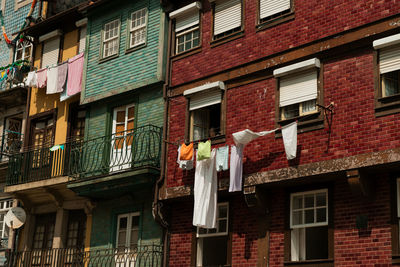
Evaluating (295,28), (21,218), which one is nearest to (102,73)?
(21,218)

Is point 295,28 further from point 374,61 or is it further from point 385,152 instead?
point 385,152

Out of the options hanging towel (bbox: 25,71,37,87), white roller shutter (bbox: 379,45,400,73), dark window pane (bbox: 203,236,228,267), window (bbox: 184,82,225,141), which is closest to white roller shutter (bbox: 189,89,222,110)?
window (bbox: 184,82,225,141)

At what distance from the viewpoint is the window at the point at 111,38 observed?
23.3 m

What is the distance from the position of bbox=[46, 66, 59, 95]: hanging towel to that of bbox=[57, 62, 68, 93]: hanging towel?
12 cm

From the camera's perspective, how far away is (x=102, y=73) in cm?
2322

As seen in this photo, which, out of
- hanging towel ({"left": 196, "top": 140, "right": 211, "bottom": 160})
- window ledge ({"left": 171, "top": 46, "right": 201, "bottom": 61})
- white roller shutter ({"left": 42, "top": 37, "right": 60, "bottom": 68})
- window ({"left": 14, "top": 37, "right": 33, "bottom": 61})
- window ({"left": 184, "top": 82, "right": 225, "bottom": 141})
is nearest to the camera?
hanging towel ({"left": 196, "top": 140, "right": 211, "bottom": 160})

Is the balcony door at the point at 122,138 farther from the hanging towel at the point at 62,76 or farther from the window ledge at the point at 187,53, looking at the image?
the hanging towel at the point at 62,76

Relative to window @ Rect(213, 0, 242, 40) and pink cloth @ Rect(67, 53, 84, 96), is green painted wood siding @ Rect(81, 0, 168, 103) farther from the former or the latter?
window @ Rect(213, 0, 242, 40)

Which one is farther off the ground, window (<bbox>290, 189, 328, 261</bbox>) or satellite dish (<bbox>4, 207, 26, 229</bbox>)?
satellite dish (<bbox>4, 207, 26, 229</bbox>)

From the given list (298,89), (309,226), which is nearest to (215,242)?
(309,226)

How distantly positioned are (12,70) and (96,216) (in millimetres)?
8355

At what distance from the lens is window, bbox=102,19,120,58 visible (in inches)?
919

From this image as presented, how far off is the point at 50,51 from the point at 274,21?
1085 centimetres

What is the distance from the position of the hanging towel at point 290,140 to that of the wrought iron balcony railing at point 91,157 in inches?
187
